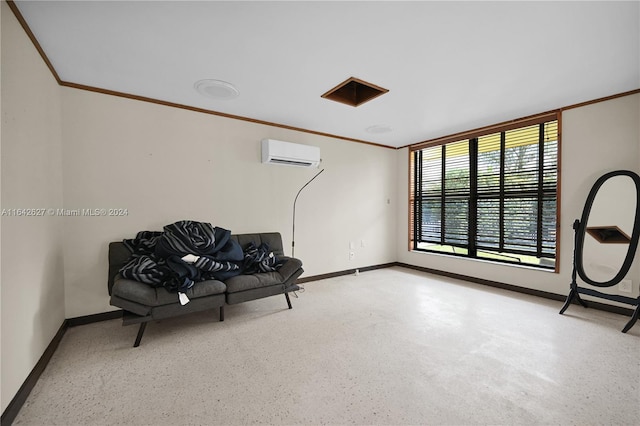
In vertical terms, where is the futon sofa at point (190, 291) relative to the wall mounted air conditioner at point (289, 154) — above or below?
below

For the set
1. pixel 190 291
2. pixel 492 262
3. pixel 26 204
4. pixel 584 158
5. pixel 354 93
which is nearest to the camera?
pixel 26 204

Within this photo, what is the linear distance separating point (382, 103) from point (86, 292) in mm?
3772

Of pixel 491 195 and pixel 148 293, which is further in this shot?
pixel 491 195

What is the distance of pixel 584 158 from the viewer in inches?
127

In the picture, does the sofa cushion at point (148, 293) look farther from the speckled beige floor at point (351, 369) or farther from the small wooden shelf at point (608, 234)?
the small wooden shelf at point (608, 234)

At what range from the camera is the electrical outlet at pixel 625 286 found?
115 inches

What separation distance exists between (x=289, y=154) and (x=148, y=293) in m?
2.35

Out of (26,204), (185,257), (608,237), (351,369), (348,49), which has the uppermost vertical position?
(348,49)

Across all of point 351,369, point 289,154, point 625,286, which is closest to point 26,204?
point 351,369

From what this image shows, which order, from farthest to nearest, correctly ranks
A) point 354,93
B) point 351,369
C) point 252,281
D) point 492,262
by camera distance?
point 492,262, point 354,93, point 252,281, point 351,369

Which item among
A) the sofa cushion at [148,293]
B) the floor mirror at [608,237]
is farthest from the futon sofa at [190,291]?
the floor mirror at [608,237]

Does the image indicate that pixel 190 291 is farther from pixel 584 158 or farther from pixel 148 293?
pixel 584 158

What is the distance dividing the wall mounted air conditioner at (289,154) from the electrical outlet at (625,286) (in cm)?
386

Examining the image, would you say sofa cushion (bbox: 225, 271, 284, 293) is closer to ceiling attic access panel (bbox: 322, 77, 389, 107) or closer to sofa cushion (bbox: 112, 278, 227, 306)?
sofa cushion (bbox: 112, 278, 227, 306)
